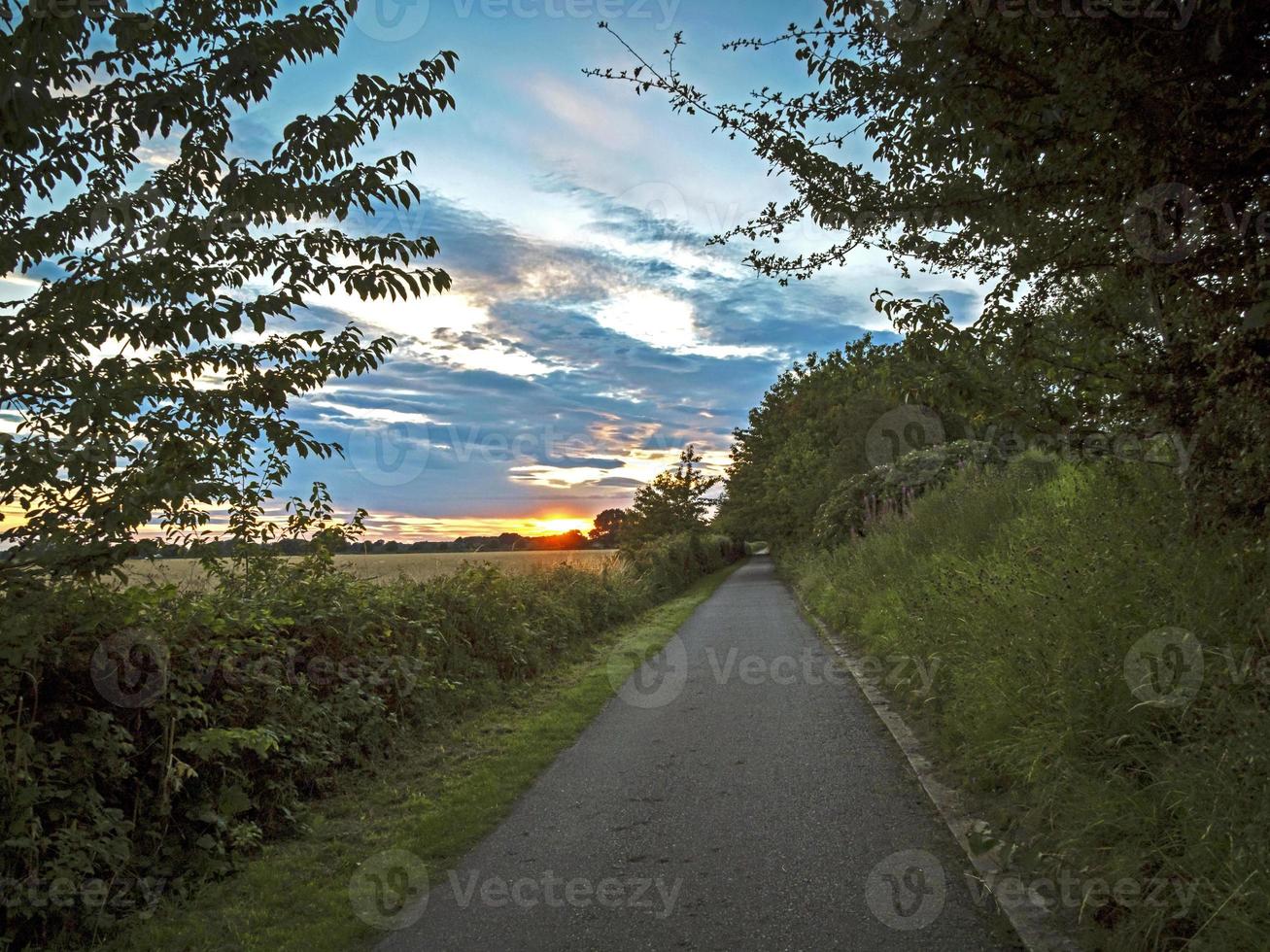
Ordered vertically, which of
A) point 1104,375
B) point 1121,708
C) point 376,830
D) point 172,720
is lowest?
point 376,830

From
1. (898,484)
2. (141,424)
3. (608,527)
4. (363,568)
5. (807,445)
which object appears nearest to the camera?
(141,424)

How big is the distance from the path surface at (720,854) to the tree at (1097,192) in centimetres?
269

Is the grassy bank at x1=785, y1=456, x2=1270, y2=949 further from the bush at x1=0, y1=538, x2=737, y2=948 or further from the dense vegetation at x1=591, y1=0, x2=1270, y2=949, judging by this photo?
the bush at x1=0, y1=538, x2=737, y2=948

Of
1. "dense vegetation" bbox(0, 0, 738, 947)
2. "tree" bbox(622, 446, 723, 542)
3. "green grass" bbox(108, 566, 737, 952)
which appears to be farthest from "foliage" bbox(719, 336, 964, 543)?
"dense vegetation" bbox(0, 0, 738, 947)

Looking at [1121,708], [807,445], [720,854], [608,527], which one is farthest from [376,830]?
[608,527]

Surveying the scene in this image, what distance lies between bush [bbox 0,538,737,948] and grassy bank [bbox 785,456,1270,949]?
15.7 feet

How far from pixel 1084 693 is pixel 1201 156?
113 inches

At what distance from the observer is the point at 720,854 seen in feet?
16.0

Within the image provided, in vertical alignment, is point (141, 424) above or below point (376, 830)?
above

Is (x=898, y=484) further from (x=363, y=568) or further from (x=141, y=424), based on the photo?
(x=141, y=424)

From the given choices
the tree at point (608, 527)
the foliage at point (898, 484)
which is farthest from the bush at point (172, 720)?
→ the tree at point (608, 527)

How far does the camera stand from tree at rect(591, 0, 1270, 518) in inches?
147

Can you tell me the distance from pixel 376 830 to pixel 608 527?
74511 millimetres

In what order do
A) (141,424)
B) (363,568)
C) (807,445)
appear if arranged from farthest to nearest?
(807,445)
(363,568)
(141,424)
